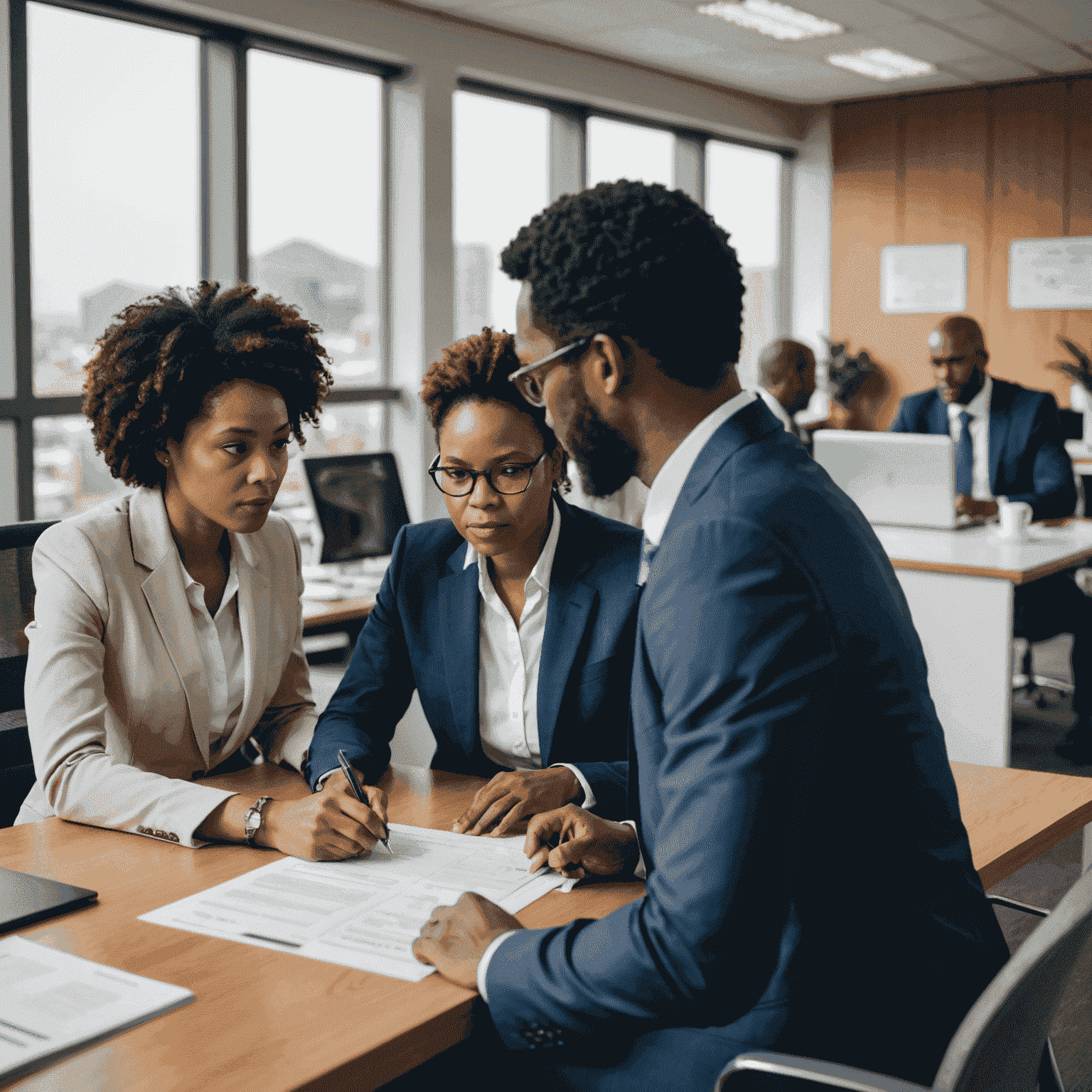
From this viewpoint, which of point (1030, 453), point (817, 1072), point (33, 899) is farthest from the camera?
point (1030, 453)

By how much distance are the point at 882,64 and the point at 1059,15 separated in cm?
129

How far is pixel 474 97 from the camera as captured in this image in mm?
6480

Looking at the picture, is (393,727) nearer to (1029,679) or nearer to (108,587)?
(108,587)

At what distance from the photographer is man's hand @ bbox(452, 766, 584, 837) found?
61.4 inches

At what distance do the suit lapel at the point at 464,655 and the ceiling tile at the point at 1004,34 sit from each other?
5.61 meters

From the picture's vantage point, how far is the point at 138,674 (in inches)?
70.1

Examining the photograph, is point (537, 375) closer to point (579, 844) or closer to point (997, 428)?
point (579, 844)

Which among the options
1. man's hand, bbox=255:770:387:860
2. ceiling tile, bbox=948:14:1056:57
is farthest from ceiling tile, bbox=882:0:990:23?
man's hand, bbox=255:770:387:860

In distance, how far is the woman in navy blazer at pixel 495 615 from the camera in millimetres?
1823

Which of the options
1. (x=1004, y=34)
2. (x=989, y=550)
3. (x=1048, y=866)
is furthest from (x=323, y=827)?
(x=1004, y=34)

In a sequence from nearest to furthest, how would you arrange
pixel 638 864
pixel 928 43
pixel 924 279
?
pixel 638 864 < pixel 928 43 < pixel 924 279

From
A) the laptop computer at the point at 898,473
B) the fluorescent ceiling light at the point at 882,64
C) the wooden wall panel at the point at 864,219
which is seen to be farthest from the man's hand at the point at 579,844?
the wooden wall panel at the point at 864,219

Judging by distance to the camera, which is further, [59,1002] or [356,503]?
[356,503]

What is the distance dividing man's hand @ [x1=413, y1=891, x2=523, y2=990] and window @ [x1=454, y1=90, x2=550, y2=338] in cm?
523
